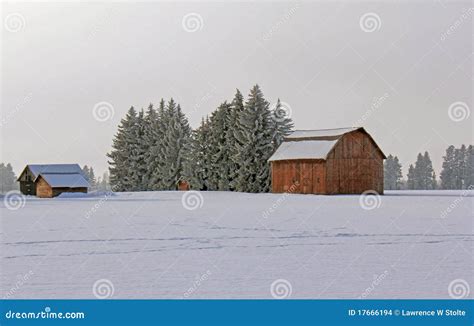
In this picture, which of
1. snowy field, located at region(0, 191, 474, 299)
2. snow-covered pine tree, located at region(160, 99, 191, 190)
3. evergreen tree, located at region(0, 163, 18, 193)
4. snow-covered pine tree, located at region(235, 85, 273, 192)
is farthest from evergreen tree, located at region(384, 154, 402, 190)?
snowy field, located at region(0, 191, 474, 299)

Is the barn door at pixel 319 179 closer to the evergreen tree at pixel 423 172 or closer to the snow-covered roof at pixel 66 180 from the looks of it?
the snow-covered roof at pixel 66 180

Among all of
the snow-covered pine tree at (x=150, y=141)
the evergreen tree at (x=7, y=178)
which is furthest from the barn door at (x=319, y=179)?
A: the evergreen tree at (x=7, y=178)

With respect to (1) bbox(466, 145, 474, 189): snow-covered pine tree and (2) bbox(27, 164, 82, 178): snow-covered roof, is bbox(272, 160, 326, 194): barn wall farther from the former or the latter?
(1) bbox(466, 145, 474, 189): snow-covered pine tree

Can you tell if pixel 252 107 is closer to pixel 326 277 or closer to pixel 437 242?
pixel 437 242

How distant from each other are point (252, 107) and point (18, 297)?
56579 millimetres

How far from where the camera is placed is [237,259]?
13227 millimetres

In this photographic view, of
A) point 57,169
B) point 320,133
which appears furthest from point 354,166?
point 57,169

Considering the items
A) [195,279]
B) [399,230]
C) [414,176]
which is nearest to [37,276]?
[195,279]

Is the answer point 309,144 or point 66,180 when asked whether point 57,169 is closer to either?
point 66,180

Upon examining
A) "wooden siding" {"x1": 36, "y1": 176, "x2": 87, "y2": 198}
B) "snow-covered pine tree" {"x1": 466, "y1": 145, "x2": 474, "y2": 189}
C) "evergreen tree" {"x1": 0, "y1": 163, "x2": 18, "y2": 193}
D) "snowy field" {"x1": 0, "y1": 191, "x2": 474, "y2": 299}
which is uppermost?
"evergreen tree" {"x1": 0, "y1": 163, "x2": 18, "y2": 193}

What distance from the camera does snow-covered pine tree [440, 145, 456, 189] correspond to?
117m

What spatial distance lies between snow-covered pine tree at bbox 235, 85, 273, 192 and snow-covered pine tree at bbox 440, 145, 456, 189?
6558cm

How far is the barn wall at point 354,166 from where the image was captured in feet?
173

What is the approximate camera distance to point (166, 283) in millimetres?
10633
